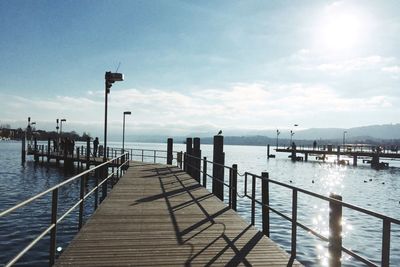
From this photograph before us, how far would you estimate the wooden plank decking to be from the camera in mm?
5465

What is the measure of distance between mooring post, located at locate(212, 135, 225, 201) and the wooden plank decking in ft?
8.93

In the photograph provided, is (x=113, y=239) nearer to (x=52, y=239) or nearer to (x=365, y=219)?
(x=52, y=239)

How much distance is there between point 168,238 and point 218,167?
24.3 feet

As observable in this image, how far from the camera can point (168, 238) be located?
265 inches

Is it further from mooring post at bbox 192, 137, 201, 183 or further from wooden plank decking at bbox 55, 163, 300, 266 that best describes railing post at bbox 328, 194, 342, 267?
mooring post at bbox 192, 137, 201, 183

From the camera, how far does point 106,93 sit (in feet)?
52.1

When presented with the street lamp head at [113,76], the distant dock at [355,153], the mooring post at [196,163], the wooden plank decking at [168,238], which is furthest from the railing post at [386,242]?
the distant dock at [355,153]

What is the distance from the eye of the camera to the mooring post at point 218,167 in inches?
537

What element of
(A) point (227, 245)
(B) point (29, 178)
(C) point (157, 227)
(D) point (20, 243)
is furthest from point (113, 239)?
Result: (B) point (29, 178)

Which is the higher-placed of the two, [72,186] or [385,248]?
[385,248]

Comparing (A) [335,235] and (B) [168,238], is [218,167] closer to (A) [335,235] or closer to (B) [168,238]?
(B) [168,238]

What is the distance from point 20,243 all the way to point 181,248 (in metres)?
8.68

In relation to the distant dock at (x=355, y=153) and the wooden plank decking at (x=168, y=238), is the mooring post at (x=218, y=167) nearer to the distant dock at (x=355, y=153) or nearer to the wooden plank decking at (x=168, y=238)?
the wooden plank decking at (x=168, y=238)

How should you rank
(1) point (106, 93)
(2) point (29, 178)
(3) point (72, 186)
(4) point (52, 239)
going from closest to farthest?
(4) point (52, 239)
(1) point (106, 93)
(3) point (72, 186)
(2) point (29, 178)
